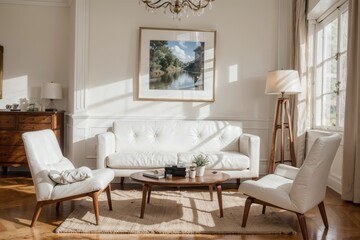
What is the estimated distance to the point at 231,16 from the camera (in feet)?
15.9

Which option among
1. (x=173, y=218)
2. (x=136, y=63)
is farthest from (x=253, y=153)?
(x=136, y=63)

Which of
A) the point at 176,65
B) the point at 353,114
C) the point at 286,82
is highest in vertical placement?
the point at 176,65

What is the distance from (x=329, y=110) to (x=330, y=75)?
462mm

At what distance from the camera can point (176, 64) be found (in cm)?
480

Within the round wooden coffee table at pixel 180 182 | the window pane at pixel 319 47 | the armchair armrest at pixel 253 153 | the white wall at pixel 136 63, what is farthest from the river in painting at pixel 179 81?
the round wooden coffee table at pixel 180 182

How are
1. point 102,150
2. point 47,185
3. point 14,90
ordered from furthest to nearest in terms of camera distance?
point 14,90
point 102,150
point 47,185

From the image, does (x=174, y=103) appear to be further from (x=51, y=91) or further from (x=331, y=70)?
(x=331, y=70)

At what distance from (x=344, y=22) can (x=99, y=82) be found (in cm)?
334

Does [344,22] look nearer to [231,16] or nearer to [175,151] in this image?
[231,16]

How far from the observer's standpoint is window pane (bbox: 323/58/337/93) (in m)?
4.20

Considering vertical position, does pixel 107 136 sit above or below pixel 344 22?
below

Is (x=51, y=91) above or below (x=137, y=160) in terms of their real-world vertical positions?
above

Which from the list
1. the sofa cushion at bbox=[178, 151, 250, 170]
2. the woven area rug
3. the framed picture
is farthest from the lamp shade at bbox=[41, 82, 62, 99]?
the sofa cushion at bbox=[178, 151, 250, 170]

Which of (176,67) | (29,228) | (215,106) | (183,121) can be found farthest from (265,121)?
(29,228)
